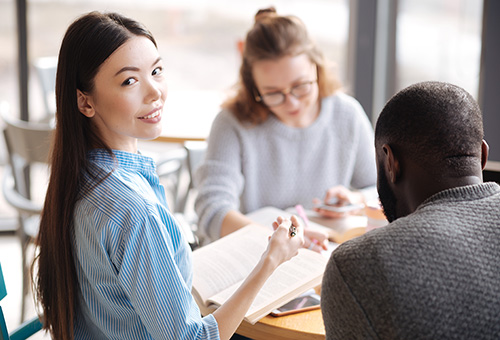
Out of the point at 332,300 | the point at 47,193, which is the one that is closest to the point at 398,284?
the point at 332,300

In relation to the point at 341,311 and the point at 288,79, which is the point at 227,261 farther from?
the point at 288,79

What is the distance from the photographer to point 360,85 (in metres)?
3.22

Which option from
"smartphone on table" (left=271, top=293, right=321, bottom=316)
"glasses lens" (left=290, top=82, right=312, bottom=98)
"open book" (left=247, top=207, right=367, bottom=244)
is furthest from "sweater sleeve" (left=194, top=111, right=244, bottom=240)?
"smartphone on table" (left=271, top=293, right=321, bottom=316)

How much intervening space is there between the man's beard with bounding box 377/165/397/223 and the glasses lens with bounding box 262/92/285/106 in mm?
953

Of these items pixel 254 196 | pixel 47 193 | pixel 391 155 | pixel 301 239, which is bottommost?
pixel 254 196

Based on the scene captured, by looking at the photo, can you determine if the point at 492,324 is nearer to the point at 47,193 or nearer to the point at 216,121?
the point at 47,193

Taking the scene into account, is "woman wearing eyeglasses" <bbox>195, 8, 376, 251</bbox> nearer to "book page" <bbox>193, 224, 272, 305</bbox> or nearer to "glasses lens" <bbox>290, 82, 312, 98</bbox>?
"glasses lens" <bbox>290, 82, 312, 98</bbox>

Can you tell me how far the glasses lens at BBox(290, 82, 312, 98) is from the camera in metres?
1.96

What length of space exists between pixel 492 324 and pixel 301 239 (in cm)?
50

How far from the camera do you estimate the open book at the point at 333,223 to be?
1.67 meters

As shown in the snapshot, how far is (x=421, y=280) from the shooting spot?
826 millimetres

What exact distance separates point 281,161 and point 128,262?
106 centimetres

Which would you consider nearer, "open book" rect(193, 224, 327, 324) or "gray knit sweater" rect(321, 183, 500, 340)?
"gray knit sweater" rect(321, 183, 500, 340)

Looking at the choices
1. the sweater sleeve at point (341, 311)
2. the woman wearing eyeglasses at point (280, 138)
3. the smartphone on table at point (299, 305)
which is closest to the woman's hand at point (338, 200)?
the woman wearing eyeglasses at point (280, 138)
